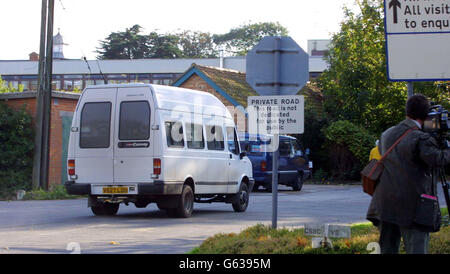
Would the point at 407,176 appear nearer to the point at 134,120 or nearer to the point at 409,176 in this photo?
the point at 409,176

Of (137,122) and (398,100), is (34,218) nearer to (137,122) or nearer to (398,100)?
(137,122)

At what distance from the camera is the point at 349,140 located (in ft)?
111

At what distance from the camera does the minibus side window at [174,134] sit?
572 inches

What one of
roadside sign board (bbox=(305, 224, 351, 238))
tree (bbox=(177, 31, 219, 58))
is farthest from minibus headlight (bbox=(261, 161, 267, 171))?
tree (bbox=(177, 31, 219, 58))

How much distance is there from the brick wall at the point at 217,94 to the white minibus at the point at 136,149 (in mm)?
19090

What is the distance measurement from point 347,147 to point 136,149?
21349 millimetres

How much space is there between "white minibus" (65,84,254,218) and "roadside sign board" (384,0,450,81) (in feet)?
20.2

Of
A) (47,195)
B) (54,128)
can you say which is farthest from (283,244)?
(54,128)

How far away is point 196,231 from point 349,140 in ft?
73.2

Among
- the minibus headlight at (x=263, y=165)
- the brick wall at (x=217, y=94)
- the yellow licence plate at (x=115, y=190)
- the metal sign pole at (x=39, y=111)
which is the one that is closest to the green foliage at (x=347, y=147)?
the brick wall at (x=217, y=94)

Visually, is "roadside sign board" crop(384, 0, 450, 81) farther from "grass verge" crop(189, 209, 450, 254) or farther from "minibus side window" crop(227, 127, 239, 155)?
"minibus side window" crop(227, 127, 239, 155)

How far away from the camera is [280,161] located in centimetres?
2559
